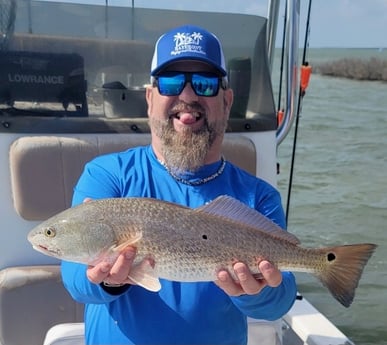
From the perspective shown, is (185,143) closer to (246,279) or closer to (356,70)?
(246,279)

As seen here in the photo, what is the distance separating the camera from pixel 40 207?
294 cm

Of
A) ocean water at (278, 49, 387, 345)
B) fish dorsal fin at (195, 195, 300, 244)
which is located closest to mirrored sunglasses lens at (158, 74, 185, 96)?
fish dorsal fin at (195, 195, 300, 244)

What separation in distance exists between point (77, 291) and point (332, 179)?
9309 mm

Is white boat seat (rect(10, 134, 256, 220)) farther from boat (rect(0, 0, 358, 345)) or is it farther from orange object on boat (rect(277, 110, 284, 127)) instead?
orange object on boat (rect(277, 110, 284, 127))

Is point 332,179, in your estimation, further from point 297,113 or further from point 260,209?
point 260,209

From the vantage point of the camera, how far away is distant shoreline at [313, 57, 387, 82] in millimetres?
41875

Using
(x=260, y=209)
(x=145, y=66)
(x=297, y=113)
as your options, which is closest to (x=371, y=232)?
(x=297, y=113)

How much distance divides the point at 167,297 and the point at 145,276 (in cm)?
35

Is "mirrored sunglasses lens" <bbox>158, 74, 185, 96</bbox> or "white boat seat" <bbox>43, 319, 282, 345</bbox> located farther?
"white boat seat" <bbox>43, 319, 282, 345</bbox>

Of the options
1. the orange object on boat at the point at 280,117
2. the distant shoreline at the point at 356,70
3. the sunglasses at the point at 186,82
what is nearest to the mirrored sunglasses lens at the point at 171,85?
the sunglasses at the point at 186,82

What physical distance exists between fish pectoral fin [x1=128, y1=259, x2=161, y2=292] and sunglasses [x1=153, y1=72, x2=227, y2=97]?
0.67 meters

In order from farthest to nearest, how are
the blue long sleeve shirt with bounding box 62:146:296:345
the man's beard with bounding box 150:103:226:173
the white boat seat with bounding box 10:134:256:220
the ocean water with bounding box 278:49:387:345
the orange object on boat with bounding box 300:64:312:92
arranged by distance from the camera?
the ocean water with bounding box 278:49:387:345
the orange object on boat with bounding box 300:64:312:92
the white boat seat with bounding box 10:134:256:220
the man's beard with bounding box 150:103:226:173
the blue long sleeve shirt with bounding box 62:146:296:345

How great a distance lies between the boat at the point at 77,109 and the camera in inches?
116

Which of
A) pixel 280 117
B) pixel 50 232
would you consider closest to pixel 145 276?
pixel 50 232
